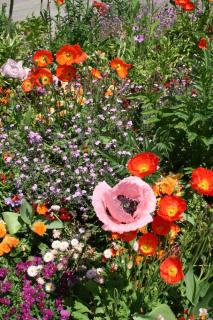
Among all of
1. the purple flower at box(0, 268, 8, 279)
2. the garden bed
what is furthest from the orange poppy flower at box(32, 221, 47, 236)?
the purple flower at box(0, 268, 8, 279)

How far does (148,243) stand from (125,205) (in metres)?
0.27

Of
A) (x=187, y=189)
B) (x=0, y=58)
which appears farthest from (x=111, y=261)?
(x=0, y=58)

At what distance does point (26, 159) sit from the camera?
302 cm

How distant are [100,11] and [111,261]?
363cm

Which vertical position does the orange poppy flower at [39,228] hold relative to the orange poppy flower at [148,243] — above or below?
below

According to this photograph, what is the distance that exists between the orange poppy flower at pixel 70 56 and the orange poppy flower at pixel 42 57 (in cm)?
25

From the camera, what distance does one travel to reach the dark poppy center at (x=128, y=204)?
1.68 meters

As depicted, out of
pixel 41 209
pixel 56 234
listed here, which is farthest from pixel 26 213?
pixel 56 234

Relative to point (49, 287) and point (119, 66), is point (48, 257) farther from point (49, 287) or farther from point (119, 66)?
point (119, 66)

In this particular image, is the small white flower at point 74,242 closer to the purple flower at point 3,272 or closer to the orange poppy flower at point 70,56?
the purple flower at point 3,272

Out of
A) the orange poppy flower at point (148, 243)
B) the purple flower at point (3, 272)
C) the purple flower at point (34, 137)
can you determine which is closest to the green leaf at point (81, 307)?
the purple flower at point (3, 272)

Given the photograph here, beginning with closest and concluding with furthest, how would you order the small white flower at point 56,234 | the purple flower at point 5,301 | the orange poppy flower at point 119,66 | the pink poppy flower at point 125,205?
the pink poppy flower at point 125,205, the purple flower at point 5,301, the small white flower at point 56,234, the orange poppy flower at point 119,66

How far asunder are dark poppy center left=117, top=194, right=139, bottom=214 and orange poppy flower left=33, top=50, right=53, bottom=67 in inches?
74.2

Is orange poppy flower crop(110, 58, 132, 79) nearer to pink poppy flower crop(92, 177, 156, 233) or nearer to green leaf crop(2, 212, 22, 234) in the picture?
green leaf crop(2, 212, 22, 234)
